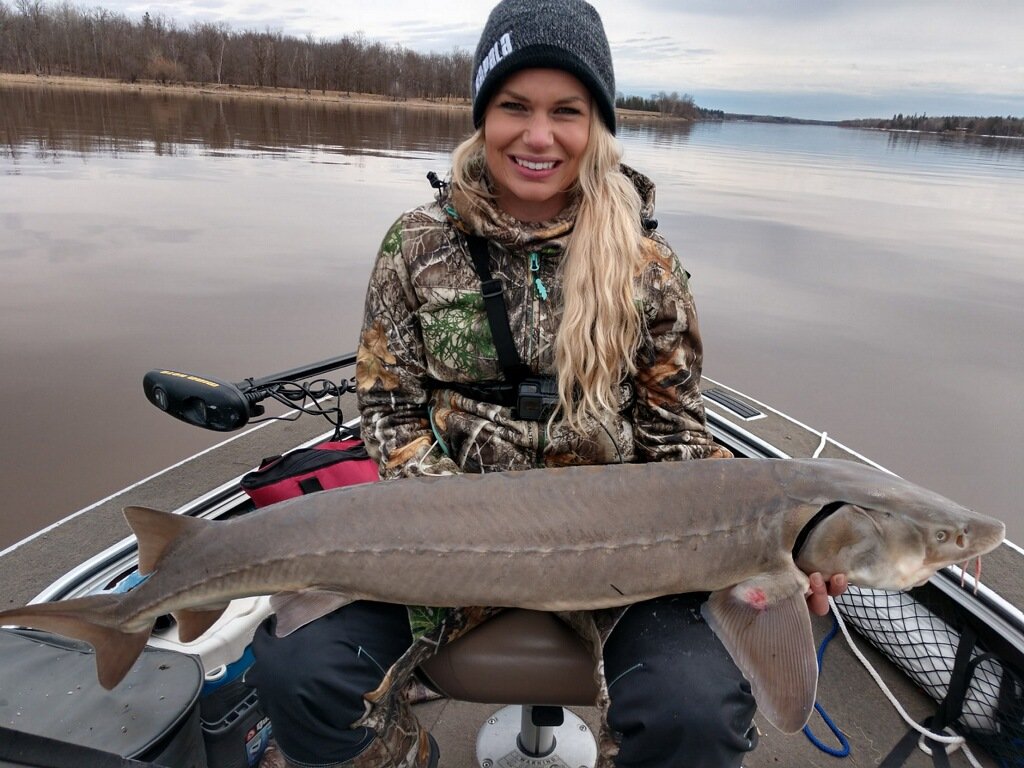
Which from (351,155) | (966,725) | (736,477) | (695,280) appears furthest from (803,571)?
(351,155)

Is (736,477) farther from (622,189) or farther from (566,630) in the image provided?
(622,189)

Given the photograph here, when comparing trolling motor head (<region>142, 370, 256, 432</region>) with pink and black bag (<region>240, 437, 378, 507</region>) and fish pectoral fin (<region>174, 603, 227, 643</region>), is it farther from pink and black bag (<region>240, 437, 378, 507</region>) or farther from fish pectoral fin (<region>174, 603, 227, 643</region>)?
fish pectoral fin (<region>174, 603, 227, 643</region>)

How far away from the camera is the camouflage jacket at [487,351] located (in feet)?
7.14

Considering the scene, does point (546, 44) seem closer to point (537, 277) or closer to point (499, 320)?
point (537, 277)

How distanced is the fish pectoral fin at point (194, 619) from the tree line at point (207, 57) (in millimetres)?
70384

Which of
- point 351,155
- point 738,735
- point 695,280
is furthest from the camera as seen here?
point 351,155

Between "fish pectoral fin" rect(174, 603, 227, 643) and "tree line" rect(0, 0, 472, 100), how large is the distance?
70384 millimetres

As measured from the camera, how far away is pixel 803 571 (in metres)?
1.73

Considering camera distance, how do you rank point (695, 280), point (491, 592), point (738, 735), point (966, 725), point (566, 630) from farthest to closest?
1. point (695, 280)
2. point (966, 725)
3. point (566, 630)
4. point (491, 592)
5. point (738, 735)

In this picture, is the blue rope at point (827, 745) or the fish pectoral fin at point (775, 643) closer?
the fish pectoral fin at point (775, 643)

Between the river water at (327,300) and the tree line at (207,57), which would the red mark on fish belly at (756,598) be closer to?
the river water at (327,300)

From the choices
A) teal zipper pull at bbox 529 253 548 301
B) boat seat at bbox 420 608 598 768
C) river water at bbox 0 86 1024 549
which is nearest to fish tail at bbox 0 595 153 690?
boat seat at bbox 420 608 598 768

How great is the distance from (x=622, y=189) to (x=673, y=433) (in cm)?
81

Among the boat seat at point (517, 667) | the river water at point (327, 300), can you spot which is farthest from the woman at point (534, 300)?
the river water at point (327, 300)
